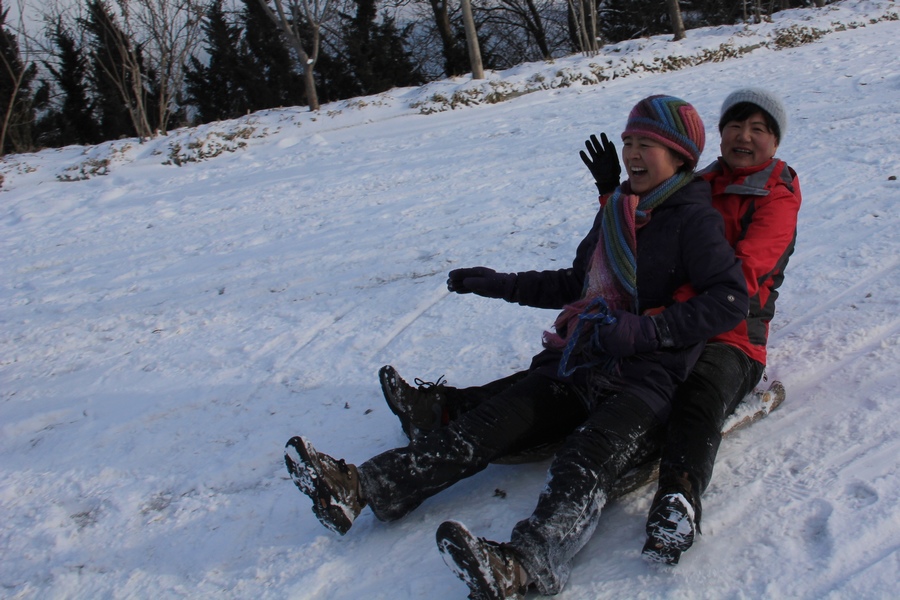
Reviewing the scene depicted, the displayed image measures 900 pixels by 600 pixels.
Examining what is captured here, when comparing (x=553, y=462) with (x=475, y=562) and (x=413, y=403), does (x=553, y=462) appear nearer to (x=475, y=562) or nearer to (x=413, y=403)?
(x=475, y=562)

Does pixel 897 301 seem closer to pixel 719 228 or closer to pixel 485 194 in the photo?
pixel 719 228

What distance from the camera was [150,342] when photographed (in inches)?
167

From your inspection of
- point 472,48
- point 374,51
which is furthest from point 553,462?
point 374,51

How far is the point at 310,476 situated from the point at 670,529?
3.33 ft

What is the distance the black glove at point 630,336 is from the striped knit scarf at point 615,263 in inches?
4.3

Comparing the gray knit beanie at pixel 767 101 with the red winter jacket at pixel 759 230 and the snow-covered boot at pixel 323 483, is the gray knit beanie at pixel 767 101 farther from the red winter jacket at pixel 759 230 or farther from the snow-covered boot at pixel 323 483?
the snow-covered boot at pixel 323 483

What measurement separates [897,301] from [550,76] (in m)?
10.4

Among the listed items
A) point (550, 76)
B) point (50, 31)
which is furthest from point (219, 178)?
point (50, 31)

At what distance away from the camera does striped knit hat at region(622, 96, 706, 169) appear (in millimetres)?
2412

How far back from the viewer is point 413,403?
2650 millimetres

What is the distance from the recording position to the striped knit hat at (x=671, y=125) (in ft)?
7.91

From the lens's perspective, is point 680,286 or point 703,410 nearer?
point 703,410

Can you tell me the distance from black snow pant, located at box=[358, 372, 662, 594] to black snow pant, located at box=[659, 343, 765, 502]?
0.32 feet

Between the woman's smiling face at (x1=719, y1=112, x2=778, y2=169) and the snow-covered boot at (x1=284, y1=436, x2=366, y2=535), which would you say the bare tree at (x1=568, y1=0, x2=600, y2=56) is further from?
the snow-covered boot at (x1=284, y1=436, x2=366, y2=535)
